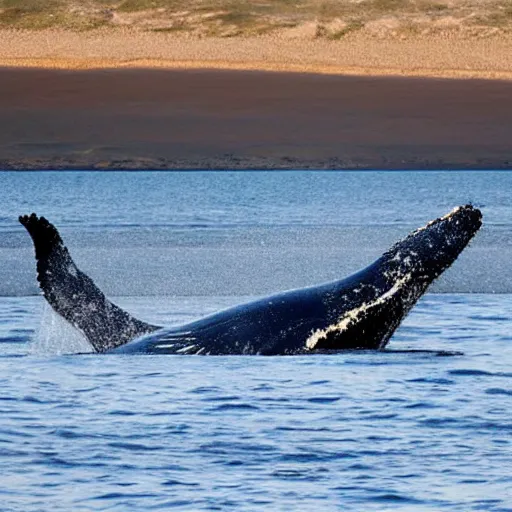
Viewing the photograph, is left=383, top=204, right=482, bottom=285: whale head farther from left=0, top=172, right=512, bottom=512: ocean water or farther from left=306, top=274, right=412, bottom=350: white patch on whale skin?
left=0, top=172, right=512, bottom=512: ocean water

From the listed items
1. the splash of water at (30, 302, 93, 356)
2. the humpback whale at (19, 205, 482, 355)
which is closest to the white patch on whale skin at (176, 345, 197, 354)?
the humpback whale at (19, 205, 482, 355)

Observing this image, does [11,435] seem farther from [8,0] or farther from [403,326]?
[8,0]

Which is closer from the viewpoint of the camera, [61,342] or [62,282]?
[62,282]

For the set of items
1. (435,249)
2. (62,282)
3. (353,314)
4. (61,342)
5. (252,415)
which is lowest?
(252,415)

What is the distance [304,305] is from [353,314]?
36cm

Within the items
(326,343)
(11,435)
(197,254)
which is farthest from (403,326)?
(197,254)

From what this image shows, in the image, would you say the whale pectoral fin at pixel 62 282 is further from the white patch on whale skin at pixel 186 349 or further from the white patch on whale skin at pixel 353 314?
the white patch on whale skin at pixel 353 314

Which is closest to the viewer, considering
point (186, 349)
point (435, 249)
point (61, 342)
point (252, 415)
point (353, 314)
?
point (252, 415)

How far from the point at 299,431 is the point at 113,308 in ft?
8.28

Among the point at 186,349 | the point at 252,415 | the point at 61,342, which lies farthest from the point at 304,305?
the point at 61,342

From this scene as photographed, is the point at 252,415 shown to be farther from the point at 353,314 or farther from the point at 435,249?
the point at 435,249

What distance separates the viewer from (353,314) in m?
11.3

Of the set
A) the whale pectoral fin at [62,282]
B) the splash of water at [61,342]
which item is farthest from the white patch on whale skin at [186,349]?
the splash of water at [61,342]

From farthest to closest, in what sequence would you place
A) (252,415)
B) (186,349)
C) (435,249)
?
(186,349)
(435,249)
(252,415)
